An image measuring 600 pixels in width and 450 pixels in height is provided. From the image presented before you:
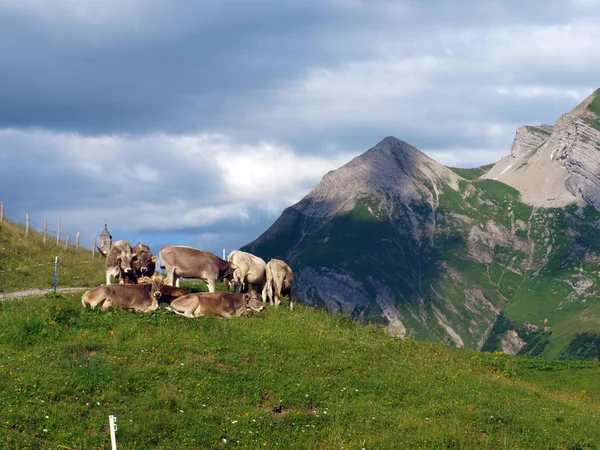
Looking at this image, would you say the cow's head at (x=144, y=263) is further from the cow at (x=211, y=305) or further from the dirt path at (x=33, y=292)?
the cow at (x=211, y=305)

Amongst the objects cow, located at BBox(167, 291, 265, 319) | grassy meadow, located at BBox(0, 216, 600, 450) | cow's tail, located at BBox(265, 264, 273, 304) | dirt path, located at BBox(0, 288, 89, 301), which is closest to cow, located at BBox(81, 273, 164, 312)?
grassy meadow, located at BBox(0, 216, 600, 450)

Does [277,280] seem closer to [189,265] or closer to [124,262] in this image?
[189,265]

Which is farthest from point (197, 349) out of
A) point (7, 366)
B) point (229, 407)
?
point (7, 366)

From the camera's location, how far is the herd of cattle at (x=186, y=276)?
29734 millimetres

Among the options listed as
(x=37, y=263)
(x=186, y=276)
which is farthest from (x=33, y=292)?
(x=186, y=276)

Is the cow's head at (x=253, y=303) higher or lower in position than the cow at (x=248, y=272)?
lower

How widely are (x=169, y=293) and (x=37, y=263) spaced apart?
23.2 m

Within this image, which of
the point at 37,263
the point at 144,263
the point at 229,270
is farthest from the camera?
the point at 37,263

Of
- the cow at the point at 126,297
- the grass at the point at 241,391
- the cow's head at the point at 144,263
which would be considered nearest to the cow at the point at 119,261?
the cow's head at the point at 144,263

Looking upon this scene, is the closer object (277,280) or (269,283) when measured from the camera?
(269,283)

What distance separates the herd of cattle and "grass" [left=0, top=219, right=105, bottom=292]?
9.15 m

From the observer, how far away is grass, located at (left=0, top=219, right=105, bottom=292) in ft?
149

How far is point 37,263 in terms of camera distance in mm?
50906

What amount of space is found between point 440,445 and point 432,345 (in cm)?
1425
